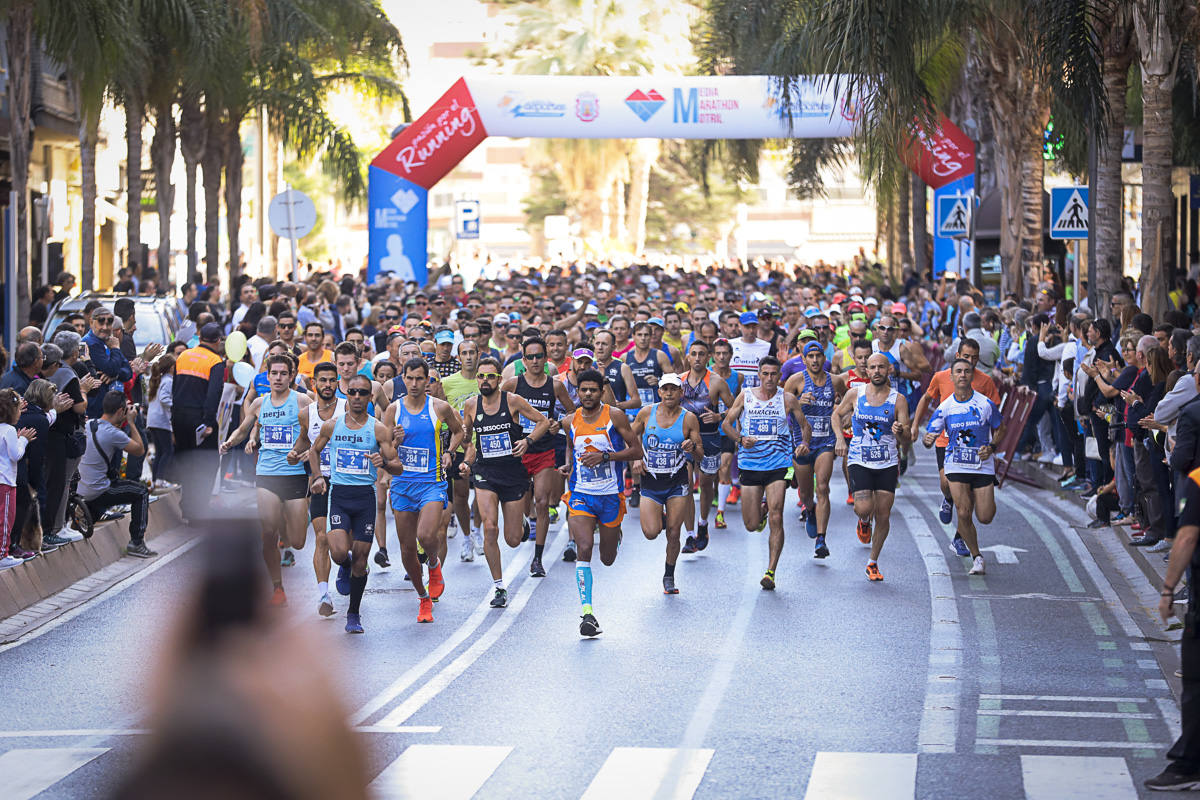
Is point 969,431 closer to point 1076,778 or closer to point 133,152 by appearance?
→ point 1076,778

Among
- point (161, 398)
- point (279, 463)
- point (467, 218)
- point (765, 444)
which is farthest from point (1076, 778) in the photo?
point (467, 218)

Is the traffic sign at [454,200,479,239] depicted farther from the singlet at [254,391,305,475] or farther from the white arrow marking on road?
the singlet at [254,391,305,475]

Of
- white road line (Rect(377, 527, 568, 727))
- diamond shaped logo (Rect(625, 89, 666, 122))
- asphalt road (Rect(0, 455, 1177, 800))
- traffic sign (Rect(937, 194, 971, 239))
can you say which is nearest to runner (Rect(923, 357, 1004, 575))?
asphalt road (Rect(0, 455, 1177, 800))

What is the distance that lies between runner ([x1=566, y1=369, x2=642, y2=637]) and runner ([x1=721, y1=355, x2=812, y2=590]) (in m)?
1.49

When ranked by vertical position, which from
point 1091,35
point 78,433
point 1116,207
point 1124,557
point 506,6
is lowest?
point 1124,557

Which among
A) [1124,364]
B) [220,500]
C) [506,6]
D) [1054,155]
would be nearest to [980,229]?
[1054,155]

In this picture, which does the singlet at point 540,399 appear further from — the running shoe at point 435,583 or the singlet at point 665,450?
the running shoe at point 435,583

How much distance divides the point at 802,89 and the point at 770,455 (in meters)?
20.4

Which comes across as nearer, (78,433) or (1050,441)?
(78,433)

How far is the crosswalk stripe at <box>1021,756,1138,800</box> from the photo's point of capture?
8.12m

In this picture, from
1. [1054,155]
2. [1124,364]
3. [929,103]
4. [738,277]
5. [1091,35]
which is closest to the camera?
[929,103]

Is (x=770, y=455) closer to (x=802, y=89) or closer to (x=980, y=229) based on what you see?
(x=802, y=89)

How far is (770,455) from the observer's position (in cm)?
1465

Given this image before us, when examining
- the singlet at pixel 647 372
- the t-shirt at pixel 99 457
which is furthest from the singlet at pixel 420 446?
the singlet at pixel 647 372
